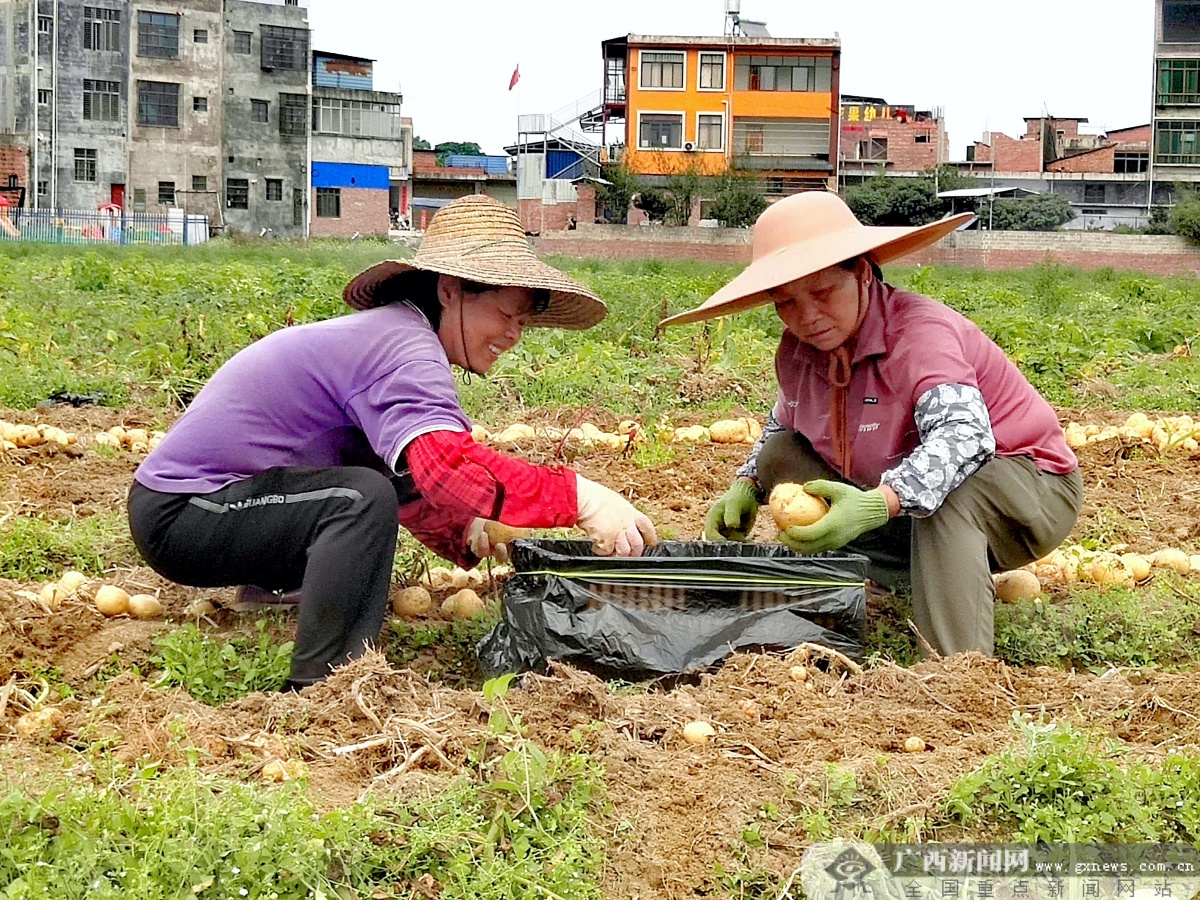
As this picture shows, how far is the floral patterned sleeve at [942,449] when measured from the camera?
3260 millimetres

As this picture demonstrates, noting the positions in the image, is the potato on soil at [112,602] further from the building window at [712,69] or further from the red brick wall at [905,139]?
the red brick wall at [905,139]

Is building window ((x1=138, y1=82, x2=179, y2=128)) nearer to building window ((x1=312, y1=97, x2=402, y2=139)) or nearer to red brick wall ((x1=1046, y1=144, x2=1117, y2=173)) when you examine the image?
building window ((x1=312, y1=97, x2=402, y2=139))

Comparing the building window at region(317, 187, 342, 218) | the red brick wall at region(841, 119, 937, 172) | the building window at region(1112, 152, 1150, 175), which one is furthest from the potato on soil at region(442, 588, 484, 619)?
the red brick wall at region(841, 119, 937, 172)

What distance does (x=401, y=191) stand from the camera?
53.3 metres

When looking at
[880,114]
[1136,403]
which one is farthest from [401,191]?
[1136,403]

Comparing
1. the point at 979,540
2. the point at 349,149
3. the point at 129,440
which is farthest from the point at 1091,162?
the point at 979,540

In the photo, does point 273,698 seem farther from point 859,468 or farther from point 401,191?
point 401,191

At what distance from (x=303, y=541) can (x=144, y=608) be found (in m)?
0.78

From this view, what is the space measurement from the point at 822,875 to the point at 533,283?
60.4 inches

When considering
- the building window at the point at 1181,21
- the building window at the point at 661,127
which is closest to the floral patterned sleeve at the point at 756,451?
the building window at the point at 661,127

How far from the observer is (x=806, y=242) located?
11.5ft

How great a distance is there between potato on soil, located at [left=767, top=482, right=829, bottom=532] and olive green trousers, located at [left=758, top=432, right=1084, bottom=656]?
0.27 meters

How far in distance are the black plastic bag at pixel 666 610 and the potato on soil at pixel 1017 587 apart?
33.3 inches

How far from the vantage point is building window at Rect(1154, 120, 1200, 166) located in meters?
46.1
